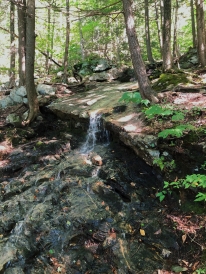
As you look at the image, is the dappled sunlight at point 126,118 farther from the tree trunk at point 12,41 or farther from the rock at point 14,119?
the tree trunk at point 12,41

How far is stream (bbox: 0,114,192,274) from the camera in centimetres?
425

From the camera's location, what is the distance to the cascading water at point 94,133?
839 cm

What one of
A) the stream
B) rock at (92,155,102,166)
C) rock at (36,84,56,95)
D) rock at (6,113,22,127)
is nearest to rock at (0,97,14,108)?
A: rock at (36,84,56,95)

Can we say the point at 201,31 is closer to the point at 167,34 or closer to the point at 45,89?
the point at 167,34

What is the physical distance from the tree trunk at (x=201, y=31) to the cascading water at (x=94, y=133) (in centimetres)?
680

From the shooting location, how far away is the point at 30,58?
939 centimetres

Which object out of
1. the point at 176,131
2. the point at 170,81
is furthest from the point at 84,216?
the point at 170,81

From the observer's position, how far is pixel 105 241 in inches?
180

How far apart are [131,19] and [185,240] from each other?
611cm

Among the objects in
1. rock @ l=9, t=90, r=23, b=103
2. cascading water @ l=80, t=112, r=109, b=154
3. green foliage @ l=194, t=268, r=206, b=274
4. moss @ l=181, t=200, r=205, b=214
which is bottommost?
green foliage @ l=194, t=268, r=206, b=274

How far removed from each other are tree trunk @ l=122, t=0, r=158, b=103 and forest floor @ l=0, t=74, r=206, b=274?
62 cm

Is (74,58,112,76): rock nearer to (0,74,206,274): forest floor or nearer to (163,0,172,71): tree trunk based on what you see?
(163,0,172,71): tree trunk

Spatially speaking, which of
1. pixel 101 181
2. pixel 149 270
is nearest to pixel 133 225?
pixel 149 270

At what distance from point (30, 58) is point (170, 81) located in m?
5.86
